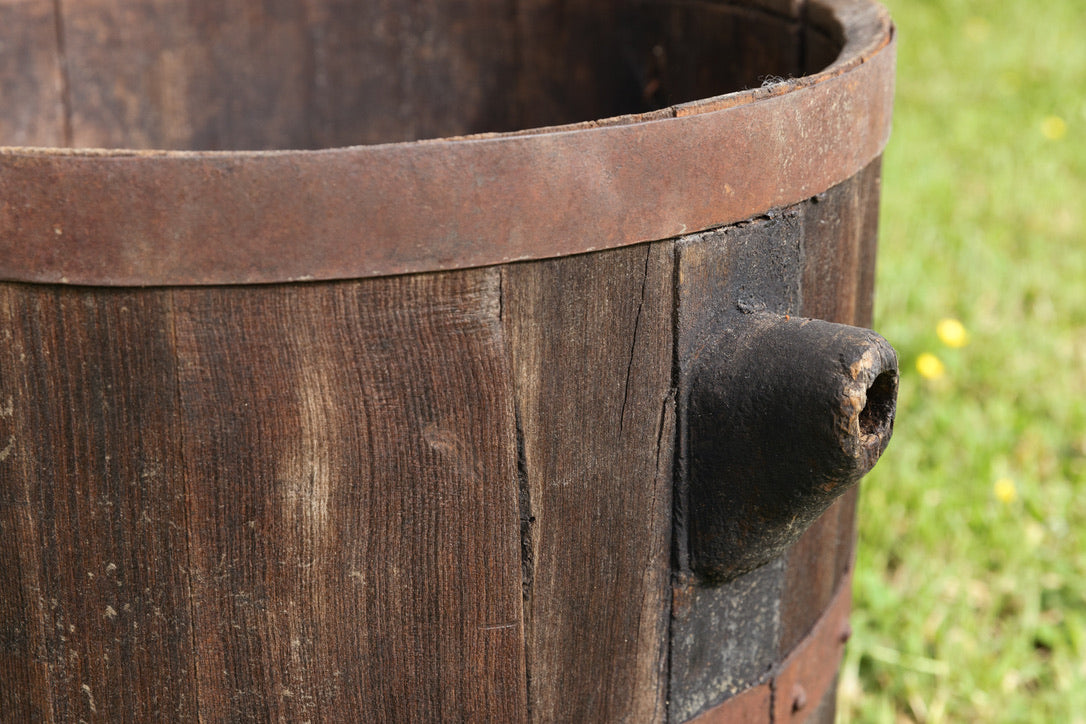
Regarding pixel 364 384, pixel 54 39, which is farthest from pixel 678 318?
pixel 54 39

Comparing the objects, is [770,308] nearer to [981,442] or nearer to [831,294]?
[831,294]

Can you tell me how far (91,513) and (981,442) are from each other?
1.79 metres

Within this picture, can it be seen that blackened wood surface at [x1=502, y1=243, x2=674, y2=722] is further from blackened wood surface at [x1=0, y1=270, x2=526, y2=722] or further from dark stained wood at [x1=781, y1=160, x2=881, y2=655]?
dark stained wood at [x1=781, y1=160, x2=881, y2=655]

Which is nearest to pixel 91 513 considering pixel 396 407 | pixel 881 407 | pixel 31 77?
pixel 396 407

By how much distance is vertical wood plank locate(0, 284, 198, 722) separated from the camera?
90 cm

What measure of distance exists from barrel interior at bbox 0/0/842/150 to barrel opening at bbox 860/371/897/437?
3.03ft

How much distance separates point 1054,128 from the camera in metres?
3.76

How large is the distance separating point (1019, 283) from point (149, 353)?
2.42m

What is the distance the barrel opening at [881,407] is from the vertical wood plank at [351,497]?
0.33 meters

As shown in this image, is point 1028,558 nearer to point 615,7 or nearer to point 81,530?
point 615,7

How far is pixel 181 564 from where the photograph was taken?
950mm

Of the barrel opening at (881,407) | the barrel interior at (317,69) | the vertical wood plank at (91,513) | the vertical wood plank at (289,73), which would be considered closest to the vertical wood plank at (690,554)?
the barrel opening at (881,407)

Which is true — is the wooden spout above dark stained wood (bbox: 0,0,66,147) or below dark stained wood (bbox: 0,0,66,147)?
below

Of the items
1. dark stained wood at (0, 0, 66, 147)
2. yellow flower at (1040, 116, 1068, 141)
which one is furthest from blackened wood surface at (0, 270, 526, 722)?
yellow flower at (1040, 116, 1068, 141)
